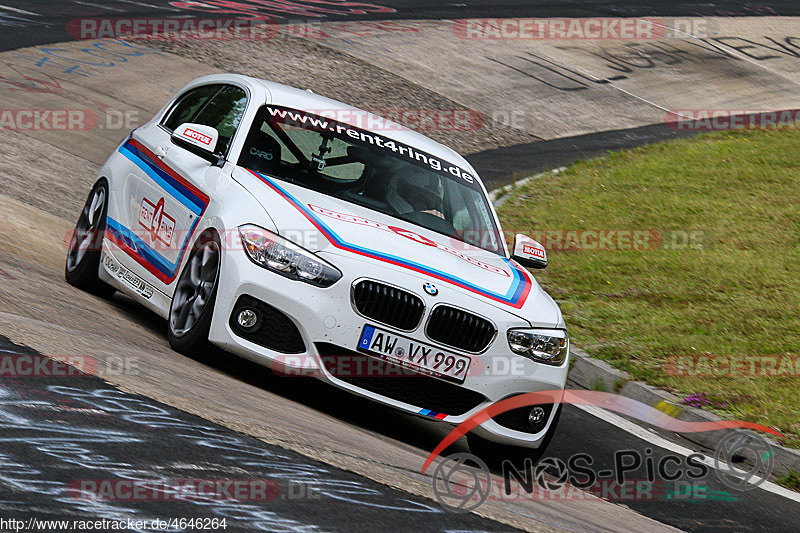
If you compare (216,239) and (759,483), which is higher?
(216,239)

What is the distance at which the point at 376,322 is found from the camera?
593 cm

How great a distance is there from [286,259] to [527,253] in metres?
2.09

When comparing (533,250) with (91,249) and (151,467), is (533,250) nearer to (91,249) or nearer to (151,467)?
(91,249)

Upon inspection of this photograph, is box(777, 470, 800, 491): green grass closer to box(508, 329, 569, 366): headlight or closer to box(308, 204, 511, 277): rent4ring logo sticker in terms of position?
box(508, 329, 569, 366): headlight

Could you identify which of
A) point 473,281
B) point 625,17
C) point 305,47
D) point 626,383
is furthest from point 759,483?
point 625,17

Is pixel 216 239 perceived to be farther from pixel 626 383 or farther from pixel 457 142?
pixel 457 142

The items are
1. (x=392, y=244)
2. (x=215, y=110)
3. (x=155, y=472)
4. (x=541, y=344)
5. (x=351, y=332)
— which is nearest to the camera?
(x=155, y=472)

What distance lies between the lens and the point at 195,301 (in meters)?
6.44


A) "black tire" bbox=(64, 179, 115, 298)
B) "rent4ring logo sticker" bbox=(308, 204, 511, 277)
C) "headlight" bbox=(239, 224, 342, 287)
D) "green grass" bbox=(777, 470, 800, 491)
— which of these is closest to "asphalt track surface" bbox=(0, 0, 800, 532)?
"green grass" bbox=(777, 470, 800, 491)

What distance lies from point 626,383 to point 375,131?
9.18 ft

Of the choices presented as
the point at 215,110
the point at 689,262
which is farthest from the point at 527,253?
the point at 689,262

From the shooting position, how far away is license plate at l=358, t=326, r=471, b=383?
233 inches

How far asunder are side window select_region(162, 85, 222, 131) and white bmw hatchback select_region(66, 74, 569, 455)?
0.04m

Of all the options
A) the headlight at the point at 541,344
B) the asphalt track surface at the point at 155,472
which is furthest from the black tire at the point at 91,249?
the headlight at the point at 541,344
